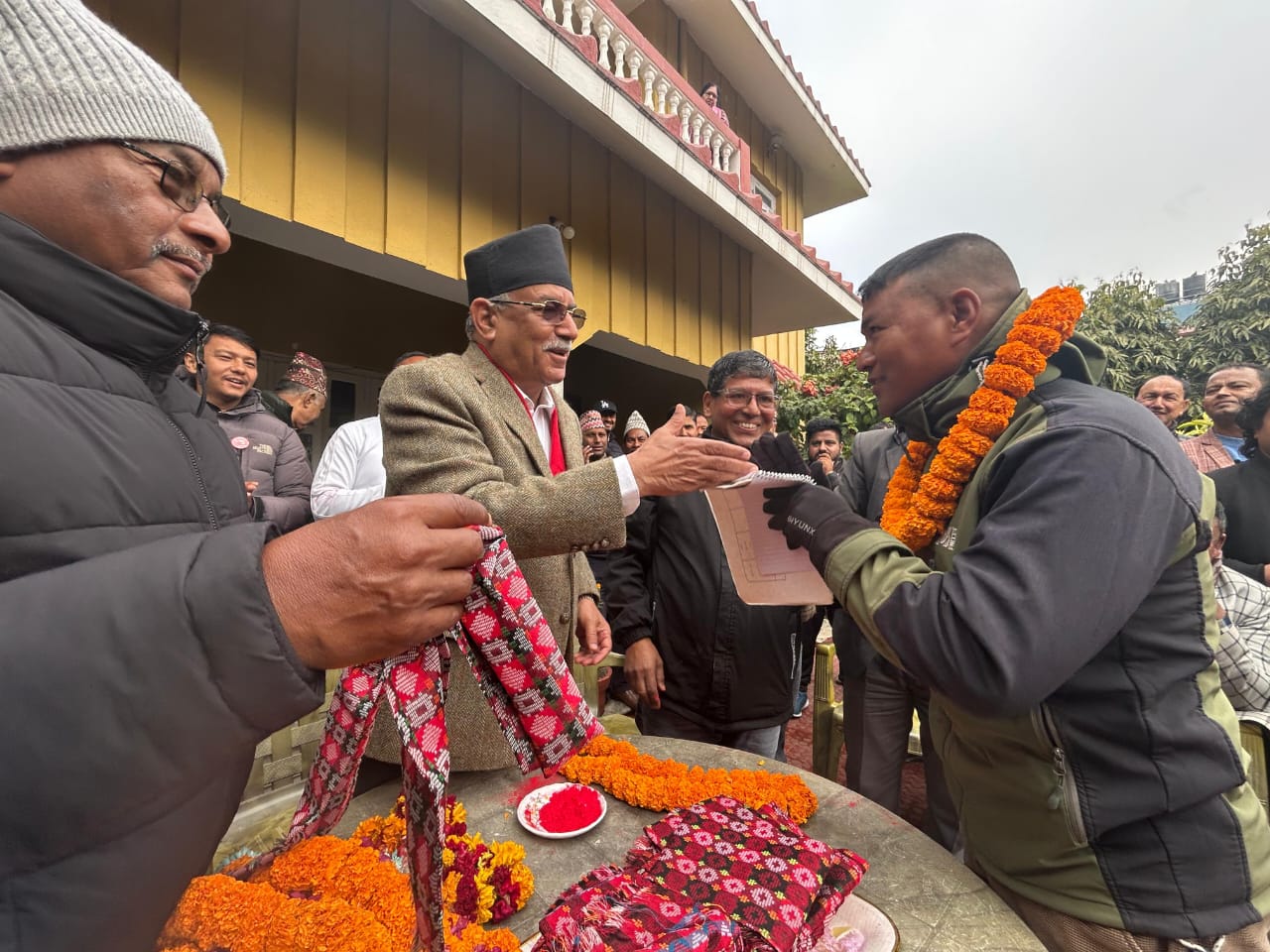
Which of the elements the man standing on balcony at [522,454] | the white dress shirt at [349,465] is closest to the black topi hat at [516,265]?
the man standing on balcony at [522,454]

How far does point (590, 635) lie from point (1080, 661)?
148cm

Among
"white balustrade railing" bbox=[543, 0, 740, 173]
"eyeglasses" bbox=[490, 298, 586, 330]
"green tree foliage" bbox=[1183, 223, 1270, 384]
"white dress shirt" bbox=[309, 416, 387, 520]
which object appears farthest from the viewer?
"green tree foliage" bbox=[1183, 223, 1270, 384]

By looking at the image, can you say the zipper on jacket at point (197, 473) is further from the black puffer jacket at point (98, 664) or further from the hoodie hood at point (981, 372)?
the hoodie hood at point (981, 372)

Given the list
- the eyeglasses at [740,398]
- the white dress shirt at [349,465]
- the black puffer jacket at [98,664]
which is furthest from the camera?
the white dress shirt at [349,465]

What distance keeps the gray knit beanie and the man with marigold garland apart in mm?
1493

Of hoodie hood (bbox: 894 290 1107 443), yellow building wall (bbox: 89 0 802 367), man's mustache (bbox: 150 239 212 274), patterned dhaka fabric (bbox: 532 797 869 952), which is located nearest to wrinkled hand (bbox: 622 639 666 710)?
patterned dhaka fabric (bbox: 532 797 869 952)

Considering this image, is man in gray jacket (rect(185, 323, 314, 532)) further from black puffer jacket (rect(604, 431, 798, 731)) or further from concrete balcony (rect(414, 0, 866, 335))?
concrete balcony (rect(414, 0, 866, 335))

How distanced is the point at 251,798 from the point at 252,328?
14.6 feet

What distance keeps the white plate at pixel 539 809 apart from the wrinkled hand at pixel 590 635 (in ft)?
1.73

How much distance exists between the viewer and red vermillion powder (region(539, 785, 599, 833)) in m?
1.51

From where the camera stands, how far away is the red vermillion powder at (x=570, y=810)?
151cm

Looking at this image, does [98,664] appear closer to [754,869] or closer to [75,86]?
[75,86]

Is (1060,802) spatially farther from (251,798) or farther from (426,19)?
(426,19)

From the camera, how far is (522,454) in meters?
1.90
